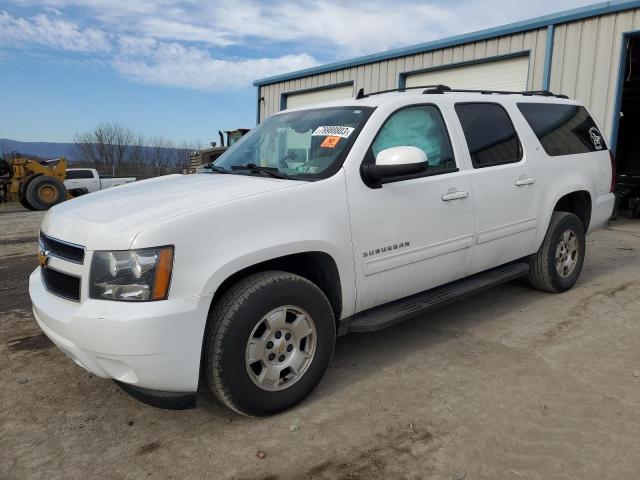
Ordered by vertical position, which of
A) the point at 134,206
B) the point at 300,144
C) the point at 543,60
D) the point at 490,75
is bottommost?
the point at 134,206

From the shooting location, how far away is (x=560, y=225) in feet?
15.4

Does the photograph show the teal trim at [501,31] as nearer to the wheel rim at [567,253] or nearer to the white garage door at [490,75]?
the white garage door at [490,75]

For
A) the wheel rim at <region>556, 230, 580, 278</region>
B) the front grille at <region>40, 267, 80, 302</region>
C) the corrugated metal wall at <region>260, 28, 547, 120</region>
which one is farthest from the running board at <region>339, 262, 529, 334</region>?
the corrugated metal wall at <region>260, 28, 547, 120</region>

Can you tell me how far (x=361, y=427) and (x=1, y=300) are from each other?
4287 mm

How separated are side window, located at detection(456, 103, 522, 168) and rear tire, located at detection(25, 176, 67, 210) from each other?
15862 mm

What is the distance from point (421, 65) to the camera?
12711 millimetres

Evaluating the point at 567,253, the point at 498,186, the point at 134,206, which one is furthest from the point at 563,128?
the point at 134,206

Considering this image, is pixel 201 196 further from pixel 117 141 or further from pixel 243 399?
pixel 117 141

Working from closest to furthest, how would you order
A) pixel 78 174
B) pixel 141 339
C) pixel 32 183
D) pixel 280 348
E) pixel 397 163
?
pixel 141 339
pixel 280 348
pixel 397 163
pixel 32 183
pixel 78 174

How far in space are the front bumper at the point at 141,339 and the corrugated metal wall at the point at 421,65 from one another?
10.3m

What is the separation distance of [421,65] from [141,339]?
11971mm

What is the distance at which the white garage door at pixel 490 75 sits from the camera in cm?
1100

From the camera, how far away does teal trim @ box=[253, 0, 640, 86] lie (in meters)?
9.31

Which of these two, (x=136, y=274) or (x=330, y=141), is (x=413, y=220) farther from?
(x=136, y=274)
